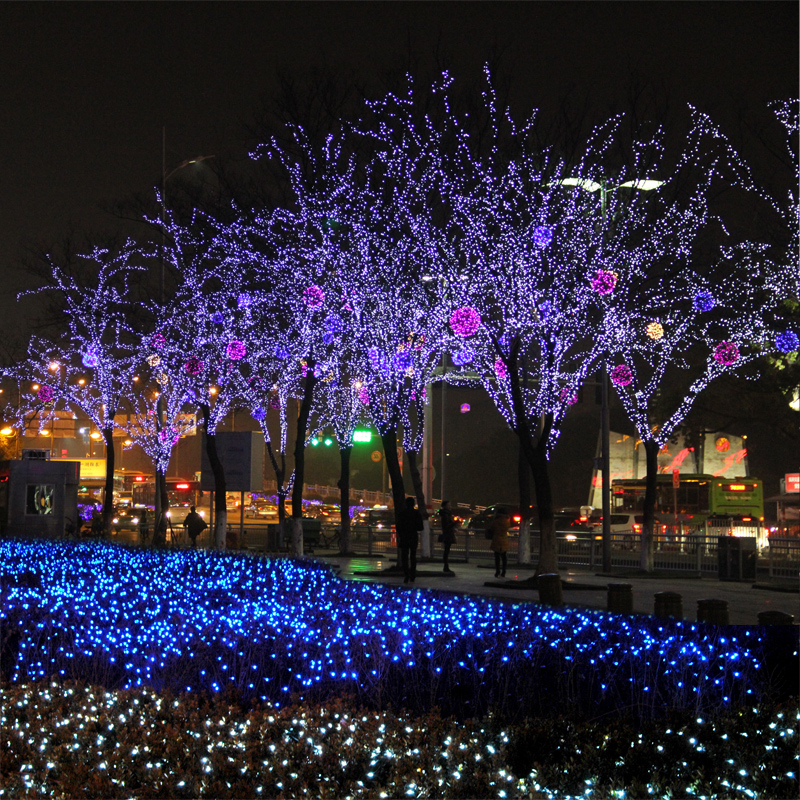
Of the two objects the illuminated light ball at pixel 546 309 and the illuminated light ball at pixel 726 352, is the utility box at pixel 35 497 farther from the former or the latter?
the illuminated light ball at pixel 726 352

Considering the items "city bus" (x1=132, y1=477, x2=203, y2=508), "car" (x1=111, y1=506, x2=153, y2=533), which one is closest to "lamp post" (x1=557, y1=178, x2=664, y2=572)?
"car" (x1=111, y1=506, x2=153, y2=533)

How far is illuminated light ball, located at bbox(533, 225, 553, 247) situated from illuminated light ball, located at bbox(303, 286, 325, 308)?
6.13 metres

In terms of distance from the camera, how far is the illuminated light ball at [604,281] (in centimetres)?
2072

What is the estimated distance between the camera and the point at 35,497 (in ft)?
94.7

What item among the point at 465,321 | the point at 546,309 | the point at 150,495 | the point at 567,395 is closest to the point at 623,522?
the point at 567,395

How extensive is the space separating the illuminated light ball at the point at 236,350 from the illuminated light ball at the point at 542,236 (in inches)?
406

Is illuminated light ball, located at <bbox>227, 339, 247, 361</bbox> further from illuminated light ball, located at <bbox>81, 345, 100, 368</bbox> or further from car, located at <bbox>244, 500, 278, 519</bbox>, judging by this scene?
car, located at <bbox>244, 500, 278, 519</bbox>

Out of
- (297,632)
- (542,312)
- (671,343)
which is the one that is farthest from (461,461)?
(297,632)

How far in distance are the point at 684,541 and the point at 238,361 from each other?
13241 mm

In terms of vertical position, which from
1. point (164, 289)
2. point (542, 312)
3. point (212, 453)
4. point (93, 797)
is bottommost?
point (93, 797)

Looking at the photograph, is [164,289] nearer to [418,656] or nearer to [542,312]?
[542,312]

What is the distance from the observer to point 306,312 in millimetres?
26391

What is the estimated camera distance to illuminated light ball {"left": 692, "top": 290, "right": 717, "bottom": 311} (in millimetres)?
24422

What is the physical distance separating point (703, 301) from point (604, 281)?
512 centimetres
